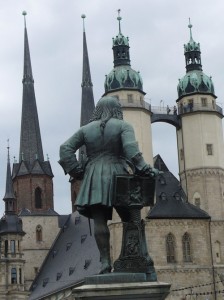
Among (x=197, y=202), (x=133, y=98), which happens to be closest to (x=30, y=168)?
(x=133, y=98)

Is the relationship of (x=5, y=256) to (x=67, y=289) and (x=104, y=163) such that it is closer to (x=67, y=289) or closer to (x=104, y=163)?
(x=67, y=289)

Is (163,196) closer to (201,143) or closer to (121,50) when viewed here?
(201,143)

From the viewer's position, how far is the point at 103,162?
8.88 metres

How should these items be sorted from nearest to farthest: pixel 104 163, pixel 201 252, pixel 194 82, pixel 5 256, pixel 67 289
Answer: pixel 104 163 < pixel 201 252 < pixel 194 82 < pixel 67 289 < pixel 5 256

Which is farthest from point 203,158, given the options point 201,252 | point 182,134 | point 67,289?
point 67,289

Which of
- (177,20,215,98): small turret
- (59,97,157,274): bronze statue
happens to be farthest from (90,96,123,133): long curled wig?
(177,20,215,98): small turret

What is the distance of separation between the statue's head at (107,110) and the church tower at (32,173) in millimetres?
80133

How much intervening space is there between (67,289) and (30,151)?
20.1 metres

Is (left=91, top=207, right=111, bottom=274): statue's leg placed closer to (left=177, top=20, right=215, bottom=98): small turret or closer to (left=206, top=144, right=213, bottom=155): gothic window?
(left=206, top=144, right=213, bottom=155): gothic window

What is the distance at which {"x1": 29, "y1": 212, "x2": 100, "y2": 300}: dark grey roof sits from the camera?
7456cm

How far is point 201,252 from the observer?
215 feet

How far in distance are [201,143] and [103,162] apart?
2353 inches

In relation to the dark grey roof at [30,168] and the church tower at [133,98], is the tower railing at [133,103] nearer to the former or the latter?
the church tower at [133,98]

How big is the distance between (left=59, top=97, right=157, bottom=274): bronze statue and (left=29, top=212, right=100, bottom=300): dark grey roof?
6092 cm
